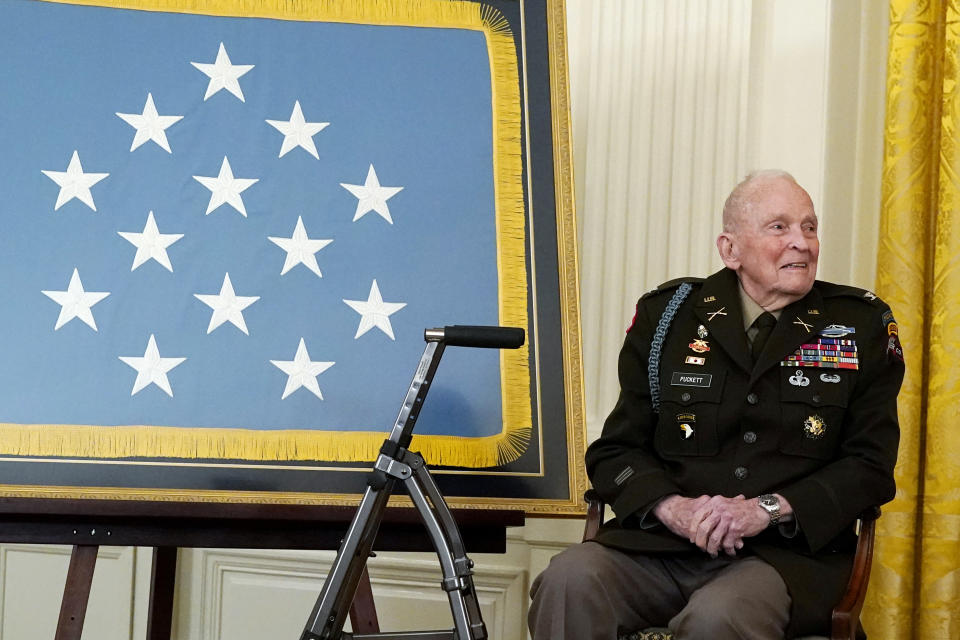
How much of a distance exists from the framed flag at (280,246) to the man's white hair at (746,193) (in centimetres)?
36

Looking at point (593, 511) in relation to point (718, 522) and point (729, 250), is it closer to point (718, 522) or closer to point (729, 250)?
point (718, 522)

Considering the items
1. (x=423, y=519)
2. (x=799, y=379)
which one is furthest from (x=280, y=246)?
(x=799, y=379)

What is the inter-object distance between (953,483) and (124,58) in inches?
83.1

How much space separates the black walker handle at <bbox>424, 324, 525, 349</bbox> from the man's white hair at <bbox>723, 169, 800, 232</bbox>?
0.58 m

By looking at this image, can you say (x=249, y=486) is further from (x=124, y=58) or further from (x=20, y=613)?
(x=20, y=613)

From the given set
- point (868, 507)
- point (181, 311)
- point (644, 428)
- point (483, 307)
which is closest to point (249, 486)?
point (181, 311)

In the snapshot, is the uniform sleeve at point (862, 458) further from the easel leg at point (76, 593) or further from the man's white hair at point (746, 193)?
the easel leg at point (76, 593)

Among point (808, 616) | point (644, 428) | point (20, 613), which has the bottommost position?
point (20, 613)

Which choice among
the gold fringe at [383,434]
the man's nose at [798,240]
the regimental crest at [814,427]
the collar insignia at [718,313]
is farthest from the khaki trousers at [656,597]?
the man's nose at [798,240]

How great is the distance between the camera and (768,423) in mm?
2160

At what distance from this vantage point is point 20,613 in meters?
3.57

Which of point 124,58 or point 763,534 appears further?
point 124,58

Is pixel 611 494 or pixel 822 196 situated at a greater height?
pixel 822 196

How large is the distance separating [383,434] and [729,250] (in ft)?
2.76
